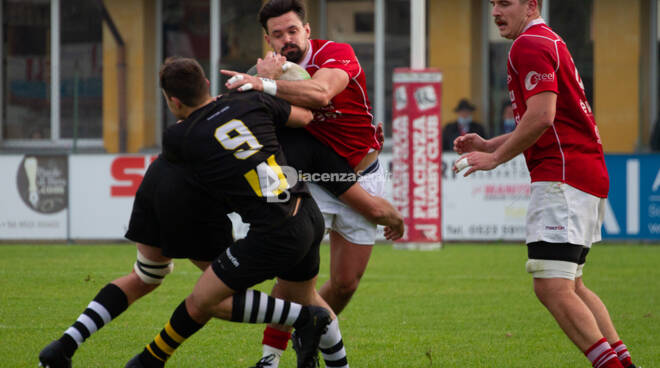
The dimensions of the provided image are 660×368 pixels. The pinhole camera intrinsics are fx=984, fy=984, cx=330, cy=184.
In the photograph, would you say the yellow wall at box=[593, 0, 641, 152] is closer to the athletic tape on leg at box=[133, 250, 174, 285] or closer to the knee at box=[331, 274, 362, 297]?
the knee at box=[331, 274, 362, 297]

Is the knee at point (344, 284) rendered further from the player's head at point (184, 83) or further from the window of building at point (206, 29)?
the window of building at point (206, 29)

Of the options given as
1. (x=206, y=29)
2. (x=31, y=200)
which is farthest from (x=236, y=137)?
(x=206, y=29)

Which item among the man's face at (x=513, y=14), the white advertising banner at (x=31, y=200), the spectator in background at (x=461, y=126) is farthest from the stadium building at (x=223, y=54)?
the man's face at (x=513, y=14)

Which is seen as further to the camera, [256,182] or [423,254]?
[423,254]

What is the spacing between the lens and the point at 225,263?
4777 mm

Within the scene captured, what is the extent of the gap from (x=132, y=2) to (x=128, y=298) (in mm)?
14905

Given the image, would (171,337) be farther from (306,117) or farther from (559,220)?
(559,220)

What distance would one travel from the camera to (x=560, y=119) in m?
4.98

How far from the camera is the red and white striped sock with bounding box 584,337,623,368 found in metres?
4.80

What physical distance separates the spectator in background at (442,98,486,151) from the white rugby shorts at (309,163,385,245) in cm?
984

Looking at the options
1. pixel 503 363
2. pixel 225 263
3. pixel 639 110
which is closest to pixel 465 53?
pixel 639 110

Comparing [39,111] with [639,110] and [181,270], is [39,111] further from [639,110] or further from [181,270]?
[639,110]

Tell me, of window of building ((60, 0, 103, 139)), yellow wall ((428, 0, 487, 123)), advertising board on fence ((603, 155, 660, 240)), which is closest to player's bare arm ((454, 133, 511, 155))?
advertising board on fence ((603, 155, 660, 240))

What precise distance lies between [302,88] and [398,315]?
128 inches
